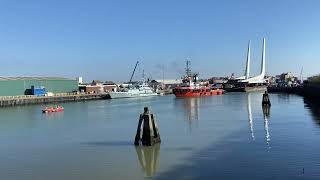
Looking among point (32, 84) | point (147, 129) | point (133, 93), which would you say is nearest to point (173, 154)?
point (147, 129)

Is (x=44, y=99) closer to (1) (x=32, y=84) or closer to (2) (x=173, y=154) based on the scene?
(1) (x=32, y=84)

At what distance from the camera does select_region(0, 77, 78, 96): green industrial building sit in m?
95.7

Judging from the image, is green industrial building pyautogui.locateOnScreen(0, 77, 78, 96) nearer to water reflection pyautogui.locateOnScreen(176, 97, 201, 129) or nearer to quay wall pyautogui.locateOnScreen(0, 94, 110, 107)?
quay wall pyautogui.locateOnScreen(0, 94, 110, 107)

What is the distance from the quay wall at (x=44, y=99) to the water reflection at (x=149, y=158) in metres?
65.2

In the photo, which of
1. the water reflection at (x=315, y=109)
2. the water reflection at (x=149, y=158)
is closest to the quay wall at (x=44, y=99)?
the water reflection at (x=315, y=109)

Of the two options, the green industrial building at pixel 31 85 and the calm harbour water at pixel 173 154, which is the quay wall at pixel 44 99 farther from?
the calm harbour water at pixel 173 154

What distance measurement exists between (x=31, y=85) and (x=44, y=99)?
907 cm

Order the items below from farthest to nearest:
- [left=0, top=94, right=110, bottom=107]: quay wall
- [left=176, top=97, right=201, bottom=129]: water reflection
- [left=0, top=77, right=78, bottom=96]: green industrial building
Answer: [left=0, top=77, right=78, bottom=96]: green industrial building < [left=0, top=94, right=110, bottom=107]: quay wall < [left=176, top=97, right=201, bottom=129]: water reflection

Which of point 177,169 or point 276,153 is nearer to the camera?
point 177,169

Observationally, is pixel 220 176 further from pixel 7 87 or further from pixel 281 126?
pixel 7 87

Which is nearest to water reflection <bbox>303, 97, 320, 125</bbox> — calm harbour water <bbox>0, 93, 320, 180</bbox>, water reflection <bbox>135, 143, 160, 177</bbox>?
calm harbour water <bbox>0, 93, 320, 180</bbox>

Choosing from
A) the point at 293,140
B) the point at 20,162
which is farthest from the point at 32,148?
the point at 293,140

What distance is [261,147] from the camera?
955 inches

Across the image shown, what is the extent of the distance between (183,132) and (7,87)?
7109cm
